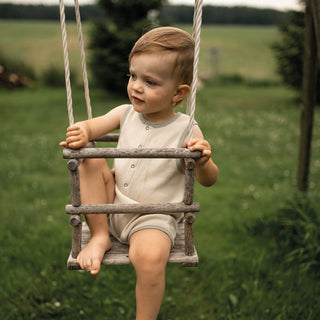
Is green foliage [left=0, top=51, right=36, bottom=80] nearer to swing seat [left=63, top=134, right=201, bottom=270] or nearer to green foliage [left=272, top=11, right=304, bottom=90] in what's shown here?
green foliage [left=272, top=11, right=304, bottom=90]

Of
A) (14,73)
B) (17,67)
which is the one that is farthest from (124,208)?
(17,67)

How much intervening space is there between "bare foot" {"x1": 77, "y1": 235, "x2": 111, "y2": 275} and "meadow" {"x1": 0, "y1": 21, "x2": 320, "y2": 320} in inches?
40.0

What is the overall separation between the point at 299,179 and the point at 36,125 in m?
6.26

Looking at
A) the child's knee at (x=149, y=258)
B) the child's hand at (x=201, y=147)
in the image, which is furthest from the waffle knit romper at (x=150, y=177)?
the child's hand at (x=201, y=147)

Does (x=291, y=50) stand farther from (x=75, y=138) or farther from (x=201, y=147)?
(x=75, y=138)

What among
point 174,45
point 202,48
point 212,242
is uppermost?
point 174,45

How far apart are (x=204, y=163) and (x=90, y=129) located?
656 millimetres

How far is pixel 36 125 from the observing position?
8492 mm

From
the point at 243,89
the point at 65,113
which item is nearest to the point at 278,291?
the point at 65,113

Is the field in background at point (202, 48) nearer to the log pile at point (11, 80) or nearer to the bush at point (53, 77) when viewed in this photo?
the bush at point (53, 77)

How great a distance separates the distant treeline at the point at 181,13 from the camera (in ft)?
72.0

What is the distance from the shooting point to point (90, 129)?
7.04 ft

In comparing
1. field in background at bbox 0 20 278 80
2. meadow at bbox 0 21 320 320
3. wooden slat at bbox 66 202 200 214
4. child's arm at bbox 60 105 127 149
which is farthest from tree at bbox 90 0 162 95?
wooden slat at bbox 66 202 200 214

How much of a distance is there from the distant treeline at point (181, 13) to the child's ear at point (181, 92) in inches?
345
